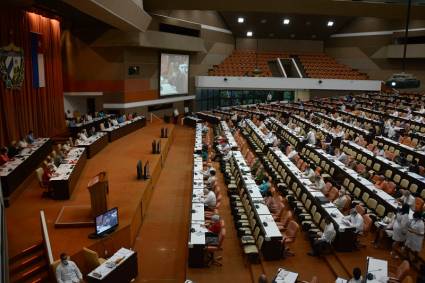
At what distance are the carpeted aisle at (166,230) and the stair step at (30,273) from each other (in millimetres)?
1998

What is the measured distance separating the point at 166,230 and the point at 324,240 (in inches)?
171

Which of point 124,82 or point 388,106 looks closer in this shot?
point 124,82

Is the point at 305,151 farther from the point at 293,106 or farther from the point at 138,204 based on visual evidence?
the point at 293,106

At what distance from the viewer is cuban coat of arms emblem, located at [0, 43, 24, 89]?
1437cm

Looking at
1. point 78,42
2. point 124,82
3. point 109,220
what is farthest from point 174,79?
point 109,220

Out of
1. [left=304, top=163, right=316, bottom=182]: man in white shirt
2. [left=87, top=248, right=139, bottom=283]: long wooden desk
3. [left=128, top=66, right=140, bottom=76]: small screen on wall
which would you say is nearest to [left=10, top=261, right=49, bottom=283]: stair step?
[left=87, top=248, right=139, bottom=283]: long wooden desk

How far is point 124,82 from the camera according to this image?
23922mm

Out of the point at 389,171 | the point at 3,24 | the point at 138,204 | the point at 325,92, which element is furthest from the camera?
the point at 325,92

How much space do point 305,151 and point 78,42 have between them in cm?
1510

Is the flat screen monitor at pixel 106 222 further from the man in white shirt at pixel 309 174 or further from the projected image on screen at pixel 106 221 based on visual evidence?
the man in white shirt at pixel 309 174

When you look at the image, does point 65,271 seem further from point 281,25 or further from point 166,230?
point 281,25

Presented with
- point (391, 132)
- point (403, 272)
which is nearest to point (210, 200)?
point (403, 272)

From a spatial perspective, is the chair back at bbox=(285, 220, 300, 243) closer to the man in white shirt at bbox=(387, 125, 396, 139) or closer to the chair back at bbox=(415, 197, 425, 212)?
the chair back at bbox=(415, 197, 425, 212)

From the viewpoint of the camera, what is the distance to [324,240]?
867 centimetres
